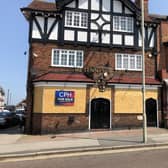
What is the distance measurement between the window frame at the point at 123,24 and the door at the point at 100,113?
20.3 feet

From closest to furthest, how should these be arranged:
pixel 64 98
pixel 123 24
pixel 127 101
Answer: pixel 64 98, pixel 127 101, pixel 123 24

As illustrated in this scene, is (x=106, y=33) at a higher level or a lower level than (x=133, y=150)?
higher

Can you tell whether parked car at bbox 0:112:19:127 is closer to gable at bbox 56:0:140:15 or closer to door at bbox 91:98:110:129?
door at bbox 91:98:110:129

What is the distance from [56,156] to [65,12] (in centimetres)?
1339

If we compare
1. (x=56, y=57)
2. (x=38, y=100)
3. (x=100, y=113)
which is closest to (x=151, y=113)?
(x=100, y=113)

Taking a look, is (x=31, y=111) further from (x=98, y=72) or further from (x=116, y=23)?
(x=116, y=23)

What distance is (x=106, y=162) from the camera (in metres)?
10.3

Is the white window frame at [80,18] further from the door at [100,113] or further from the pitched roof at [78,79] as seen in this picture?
the door at [100,113]

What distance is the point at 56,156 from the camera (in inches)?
467

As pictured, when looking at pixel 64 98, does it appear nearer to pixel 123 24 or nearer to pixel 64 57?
pixel 64 57

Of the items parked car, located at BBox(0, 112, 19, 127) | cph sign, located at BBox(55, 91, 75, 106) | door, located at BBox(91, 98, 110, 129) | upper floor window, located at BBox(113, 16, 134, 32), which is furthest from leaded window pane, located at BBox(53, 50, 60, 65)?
parked car, located at BBox(0, 112, 19, 127)

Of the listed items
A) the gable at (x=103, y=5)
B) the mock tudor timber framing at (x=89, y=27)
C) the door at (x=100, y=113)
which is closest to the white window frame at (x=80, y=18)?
the mock tudor timber framing at (x=89, y=27)

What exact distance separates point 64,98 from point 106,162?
10.2m

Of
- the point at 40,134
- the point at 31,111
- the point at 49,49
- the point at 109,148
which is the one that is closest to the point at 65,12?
the point at 49,49
